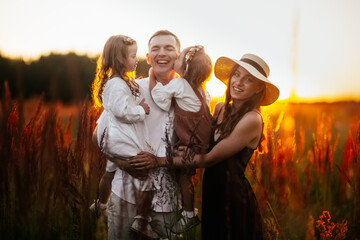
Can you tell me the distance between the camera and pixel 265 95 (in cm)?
270

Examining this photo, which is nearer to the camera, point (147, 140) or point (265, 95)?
point (147, 140)

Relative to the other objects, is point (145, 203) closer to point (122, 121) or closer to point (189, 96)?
point (122, 121)

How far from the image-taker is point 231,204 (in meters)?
2.44

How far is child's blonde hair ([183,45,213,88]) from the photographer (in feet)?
8.43

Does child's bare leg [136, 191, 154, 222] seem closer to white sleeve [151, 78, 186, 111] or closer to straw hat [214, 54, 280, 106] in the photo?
white sleeve [151, 78, 186, 111]

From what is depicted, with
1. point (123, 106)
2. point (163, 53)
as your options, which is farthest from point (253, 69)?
point (123, 106)

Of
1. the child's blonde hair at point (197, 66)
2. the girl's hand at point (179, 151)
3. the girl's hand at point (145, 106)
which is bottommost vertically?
the girl's hand at point (179, 151)

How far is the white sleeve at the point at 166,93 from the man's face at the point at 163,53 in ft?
0.75

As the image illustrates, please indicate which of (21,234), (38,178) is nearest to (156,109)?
(38,178)

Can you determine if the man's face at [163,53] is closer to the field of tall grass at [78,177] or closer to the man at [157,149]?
the man at [157,149]

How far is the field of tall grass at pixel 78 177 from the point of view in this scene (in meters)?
1.64

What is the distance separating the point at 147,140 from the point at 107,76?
2.05 ft

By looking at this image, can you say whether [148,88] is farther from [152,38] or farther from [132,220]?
[132,220]

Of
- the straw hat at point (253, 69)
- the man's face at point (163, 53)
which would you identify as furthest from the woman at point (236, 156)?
the man's face at point (163, 53)
